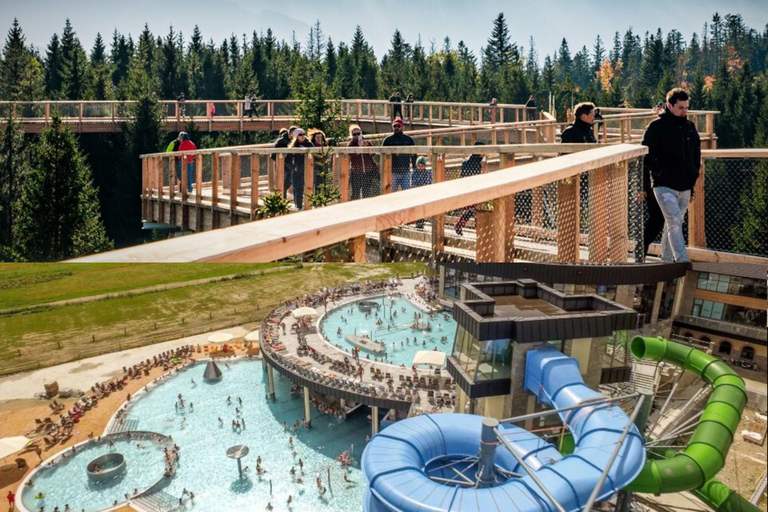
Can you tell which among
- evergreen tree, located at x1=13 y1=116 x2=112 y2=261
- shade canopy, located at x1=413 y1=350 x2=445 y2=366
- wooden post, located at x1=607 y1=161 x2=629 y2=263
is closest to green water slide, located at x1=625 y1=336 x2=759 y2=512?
wooden post, located at x1=607 y1=161 x2=629 y2=263

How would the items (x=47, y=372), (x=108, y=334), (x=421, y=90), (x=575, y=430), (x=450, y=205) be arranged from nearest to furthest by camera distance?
(x=450, y=205), (x=575, y=430), (x=47, y=372), (x=108, y=334), (x=421, y=90)

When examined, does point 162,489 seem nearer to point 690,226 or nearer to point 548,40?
point 690,226

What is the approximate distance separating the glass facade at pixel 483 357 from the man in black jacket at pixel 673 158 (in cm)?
298

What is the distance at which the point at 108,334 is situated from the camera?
26.9 metres

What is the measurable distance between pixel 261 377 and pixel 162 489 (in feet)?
21.9

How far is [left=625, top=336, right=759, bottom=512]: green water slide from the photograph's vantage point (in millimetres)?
5242

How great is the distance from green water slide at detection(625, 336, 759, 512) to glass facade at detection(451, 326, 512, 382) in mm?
1492

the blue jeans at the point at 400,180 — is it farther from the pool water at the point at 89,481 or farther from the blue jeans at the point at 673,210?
the pool water at the point at 89,481

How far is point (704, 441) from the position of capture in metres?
5.46

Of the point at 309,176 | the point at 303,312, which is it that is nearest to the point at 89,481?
the point at 303,312

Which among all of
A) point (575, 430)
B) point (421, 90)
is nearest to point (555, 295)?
point (575, 430)

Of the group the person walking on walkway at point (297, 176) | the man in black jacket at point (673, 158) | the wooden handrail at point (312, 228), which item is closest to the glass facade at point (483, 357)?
the person walking on walkway at point (297, 176)

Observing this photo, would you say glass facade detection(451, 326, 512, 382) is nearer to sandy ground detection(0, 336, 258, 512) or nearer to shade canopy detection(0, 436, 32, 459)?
sandy ground detection(0, 336, 258, 512)

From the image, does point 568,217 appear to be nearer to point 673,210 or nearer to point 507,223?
point 507,223
